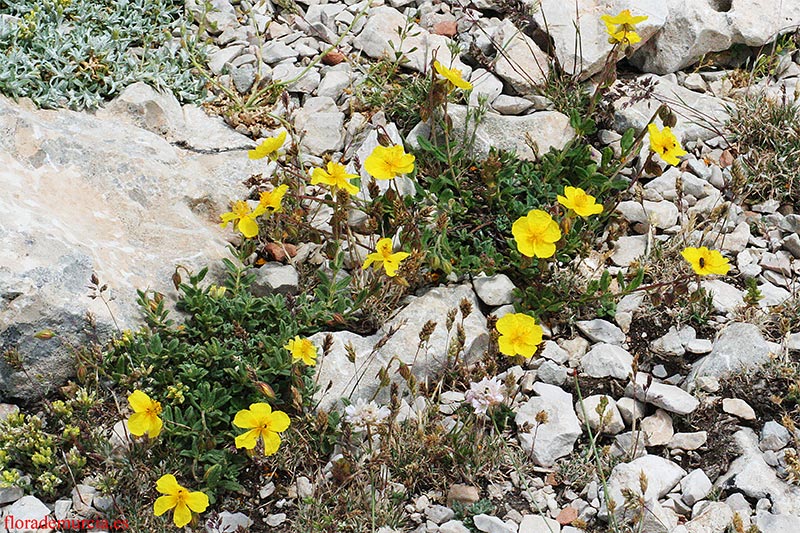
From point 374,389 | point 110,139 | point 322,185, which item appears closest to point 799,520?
point 374,389

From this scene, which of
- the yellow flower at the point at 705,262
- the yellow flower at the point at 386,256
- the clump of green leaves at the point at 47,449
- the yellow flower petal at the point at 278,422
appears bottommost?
the clump of green leaves at the point at 47,449

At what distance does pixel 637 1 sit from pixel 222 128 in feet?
8.48

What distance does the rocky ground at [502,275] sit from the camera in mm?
3406

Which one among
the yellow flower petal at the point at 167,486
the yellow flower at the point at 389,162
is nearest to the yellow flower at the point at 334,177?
the yellow flower at the point at 389,162

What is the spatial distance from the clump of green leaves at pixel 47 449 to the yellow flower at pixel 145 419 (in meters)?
0.27

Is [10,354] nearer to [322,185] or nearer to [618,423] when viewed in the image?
[322,185]

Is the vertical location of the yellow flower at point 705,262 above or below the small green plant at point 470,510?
above

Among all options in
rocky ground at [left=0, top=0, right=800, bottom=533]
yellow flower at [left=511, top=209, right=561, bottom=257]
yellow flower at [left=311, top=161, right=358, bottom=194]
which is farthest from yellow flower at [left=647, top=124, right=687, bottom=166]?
yellow flower at [left=311, top=161, right=358, bottom=194]

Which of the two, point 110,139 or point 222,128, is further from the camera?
point 222,128

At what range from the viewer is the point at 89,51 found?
4.96 m

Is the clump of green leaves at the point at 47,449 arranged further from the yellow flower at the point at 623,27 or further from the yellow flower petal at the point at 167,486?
the yellow flower at the point at 623,27

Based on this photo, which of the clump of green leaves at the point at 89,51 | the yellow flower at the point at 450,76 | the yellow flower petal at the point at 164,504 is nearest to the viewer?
the yellow flower petal at the point at 164,504

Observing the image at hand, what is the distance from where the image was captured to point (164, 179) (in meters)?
4.38

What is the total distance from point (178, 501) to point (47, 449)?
0.65m
